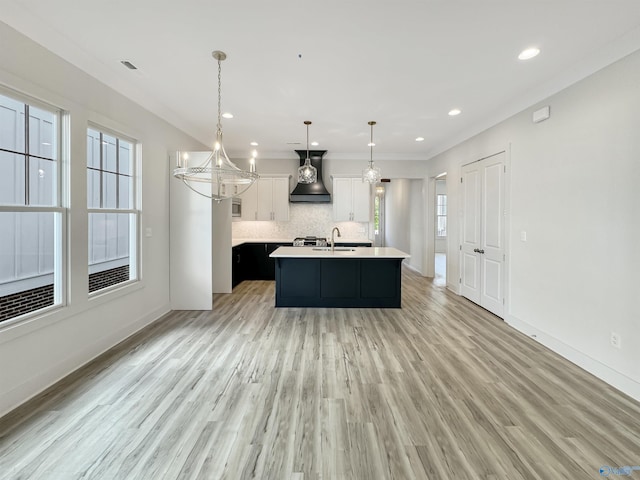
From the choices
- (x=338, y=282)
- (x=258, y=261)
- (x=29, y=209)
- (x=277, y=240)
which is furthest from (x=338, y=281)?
(x=29, y=209)

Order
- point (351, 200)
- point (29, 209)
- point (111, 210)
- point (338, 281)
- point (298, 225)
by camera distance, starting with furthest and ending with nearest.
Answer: point (298, 225) < point (351, 200) < point (338, 281) < point (111, 210) < point (29, 209)

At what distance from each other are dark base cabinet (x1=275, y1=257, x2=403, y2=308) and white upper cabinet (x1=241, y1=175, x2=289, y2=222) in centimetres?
262

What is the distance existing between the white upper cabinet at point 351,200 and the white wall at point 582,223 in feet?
11.3

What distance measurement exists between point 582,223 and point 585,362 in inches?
51.3

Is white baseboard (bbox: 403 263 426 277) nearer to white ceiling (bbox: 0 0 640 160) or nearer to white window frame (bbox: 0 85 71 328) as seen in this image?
white ceiling (bbox: 0 0 640 160)

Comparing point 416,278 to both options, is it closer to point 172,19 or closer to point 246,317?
point 246,317

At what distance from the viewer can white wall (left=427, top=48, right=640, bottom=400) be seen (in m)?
2.58

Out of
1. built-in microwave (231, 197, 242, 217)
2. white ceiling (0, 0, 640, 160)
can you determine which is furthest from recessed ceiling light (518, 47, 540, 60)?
built-in microwave (231, 197, 242, 217)

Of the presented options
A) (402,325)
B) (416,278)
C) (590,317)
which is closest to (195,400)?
(402,325)

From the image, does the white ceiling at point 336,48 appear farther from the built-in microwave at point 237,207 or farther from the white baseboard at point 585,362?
the white baseboard at point 585,362

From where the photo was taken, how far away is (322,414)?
221 centimetres

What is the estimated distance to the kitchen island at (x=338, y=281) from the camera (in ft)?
15.9

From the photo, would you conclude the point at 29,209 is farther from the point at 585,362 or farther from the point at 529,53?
the point at 585,362

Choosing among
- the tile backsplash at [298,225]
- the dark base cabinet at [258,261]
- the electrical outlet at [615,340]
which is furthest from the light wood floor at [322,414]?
the tile backsplash at [298,225]
